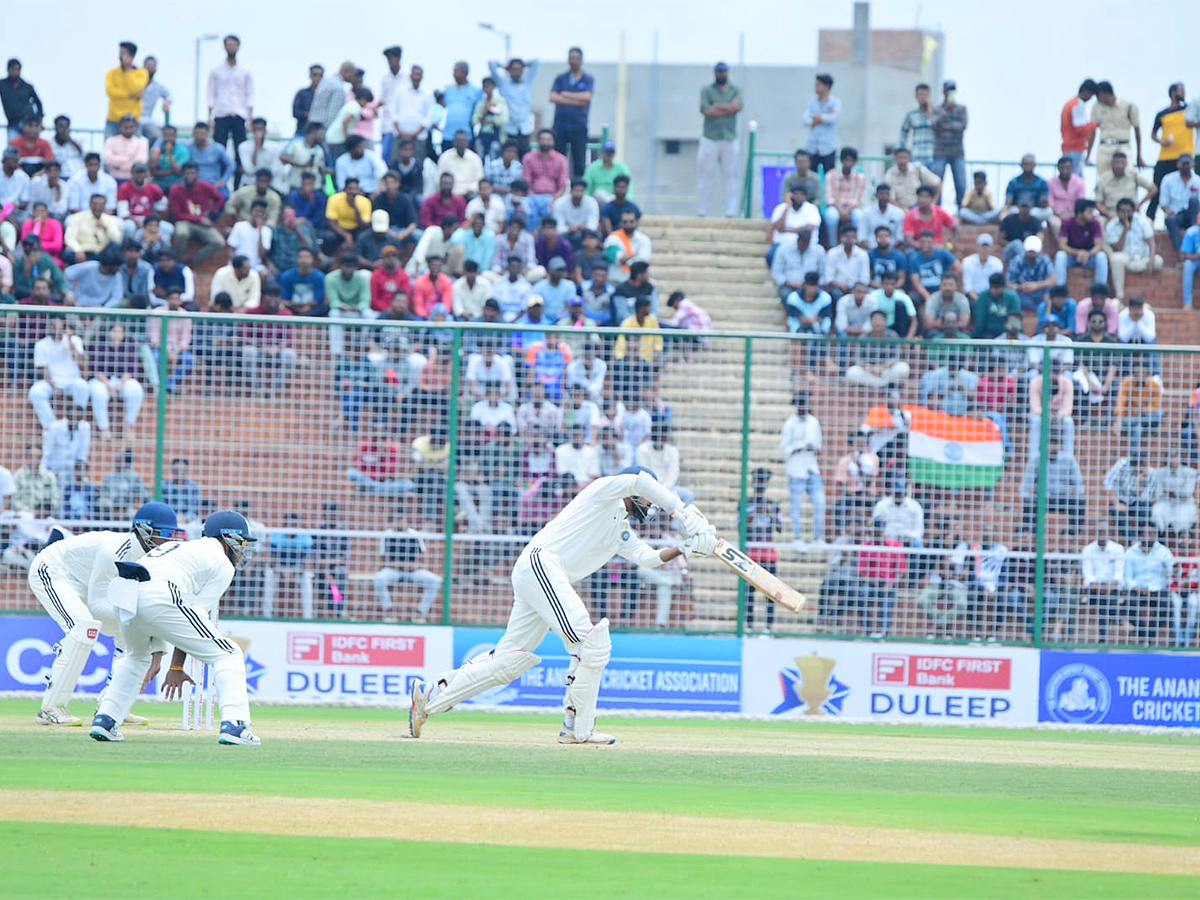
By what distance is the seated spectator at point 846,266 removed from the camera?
75.3 feet

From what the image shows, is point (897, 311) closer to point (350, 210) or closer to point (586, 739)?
point (350, 210)

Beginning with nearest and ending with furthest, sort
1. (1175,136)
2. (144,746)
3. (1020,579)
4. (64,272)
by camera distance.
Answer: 1. (144,746)
2. (1020,579)
3. (64,272)
4. (1175,136)

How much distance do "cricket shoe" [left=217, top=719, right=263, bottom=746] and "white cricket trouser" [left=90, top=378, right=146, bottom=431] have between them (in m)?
6.55

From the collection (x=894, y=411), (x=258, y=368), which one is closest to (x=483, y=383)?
(x=258, y=368)

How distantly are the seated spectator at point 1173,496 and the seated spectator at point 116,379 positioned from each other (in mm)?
10327

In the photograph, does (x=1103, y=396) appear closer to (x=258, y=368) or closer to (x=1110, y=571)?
(x=1110, y=571)

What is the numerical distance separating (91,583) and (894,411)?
8429 mm

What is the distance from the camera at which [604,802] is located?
10.5 m

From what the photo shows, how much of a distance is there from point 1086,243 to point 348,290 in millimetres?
9994

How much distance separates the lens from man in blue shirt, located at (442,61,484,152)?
25641 millimetres

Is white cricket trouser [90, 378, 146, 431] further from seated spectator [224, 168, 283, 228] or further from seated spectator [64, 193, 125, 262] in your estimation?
seated spectator [224, 168, 283, 228]

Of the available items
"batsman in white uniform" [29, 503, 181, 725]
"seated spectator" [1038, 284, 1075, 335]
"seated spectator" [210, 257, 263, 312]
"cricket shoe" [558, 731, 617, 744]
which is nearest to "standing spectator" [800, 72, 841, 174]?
"seated spectator" [1038, 284, 1075, 335]

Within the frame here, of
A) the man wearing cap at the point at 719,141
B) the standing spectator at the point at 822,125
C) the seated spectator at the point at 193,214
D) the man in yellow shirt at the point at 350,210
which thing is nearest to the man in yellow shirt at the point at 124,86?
the seated spectator at the point at 193,214

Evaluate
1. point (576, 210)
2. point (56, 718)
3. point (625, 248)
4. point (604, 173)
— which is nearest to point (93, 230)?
point (576, 210)
